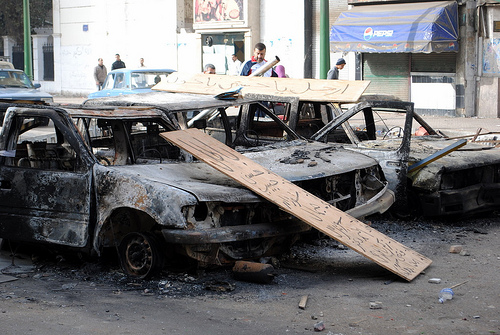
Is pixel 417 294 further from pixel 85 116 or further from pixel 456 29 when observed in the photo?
pixel 456 29

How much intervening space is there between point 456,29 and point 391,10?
209 centimetres

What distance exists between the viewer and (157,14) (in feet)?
99.6

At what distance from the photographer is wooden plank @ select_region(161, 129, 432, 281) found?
221 inches

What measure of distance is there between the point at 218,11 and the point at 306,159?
2242 centimetres

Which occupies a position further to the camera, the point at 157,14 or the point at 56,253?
the point at 157,14

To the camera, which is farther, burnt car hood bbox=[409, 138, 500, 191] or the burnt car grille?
A: the burnt car grille

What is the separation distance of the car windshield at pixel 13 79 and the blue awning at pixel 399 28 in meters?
9.17

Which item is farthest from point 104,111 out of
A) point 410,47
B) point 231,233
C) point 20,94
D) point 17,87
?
point 410,47

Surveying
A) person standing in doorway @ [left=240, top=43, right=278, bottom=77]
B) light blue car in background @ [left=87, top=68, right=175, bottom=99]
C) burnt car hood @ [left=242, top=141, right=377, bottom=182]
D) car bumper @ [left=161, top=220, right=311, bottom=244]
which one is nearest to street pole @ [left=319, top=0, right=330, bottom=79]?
person standing in doorway @ [left=240, top=43, right=278, bottom=77]

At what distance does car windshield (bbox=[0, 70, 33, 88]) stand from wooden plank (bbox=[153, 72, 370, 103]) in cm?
1039

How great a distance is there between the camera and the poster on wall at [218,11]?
27328 mm

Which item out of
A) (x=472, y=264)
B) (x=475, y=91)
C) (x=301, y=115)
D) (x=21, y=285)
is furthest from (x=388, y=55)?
(x=21, y=285)

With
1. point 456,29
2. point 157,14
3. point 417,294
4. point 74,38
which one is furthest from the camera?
point 74,38

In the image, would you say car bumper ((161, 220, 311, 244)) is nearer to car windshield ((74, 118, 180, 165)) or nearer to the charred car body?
the charred car body
